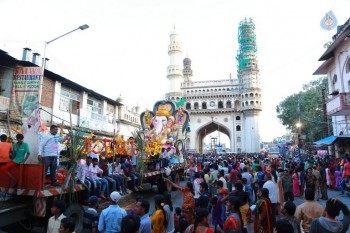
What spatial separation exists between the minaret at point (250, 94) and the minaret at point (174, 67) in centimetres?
1398

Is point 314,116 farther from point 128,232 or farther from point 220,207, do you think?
point 128,232

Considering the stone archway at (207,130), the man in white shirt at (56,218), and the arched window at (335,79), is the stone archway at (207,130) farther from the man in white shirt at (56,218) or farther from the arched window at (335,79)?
the man in white shirt at (56,218)

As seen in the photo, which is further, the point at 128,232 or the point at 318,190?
the point at 318,190

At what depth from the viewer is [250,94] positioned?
2254 inches

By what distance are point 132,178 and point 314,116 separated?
108 ft

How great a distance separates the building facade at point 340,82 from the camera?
55.0 ft

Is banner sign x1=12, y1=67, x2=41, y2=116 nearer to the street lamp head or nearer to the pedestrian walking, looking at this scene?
the street lamp head

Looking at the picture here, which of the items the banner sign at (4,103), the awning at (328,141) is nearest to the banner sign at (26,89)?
the banner sign at (4,103)

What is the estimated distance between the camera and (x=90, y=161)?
7.77 m

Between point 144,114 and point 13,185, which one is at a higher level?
point 144,114

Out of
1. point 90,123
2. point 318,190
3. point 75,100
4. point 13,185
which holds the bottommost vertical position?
point 318,190

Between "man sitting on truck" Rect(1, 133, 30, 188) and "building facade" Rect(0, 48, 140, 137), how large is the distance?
7.68m

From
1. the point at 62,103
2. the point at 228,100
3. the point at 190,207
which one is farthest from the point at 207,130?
the point at 190,207

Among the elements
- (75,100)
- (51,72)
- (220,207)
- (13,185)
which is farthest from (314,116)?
(13,185)
